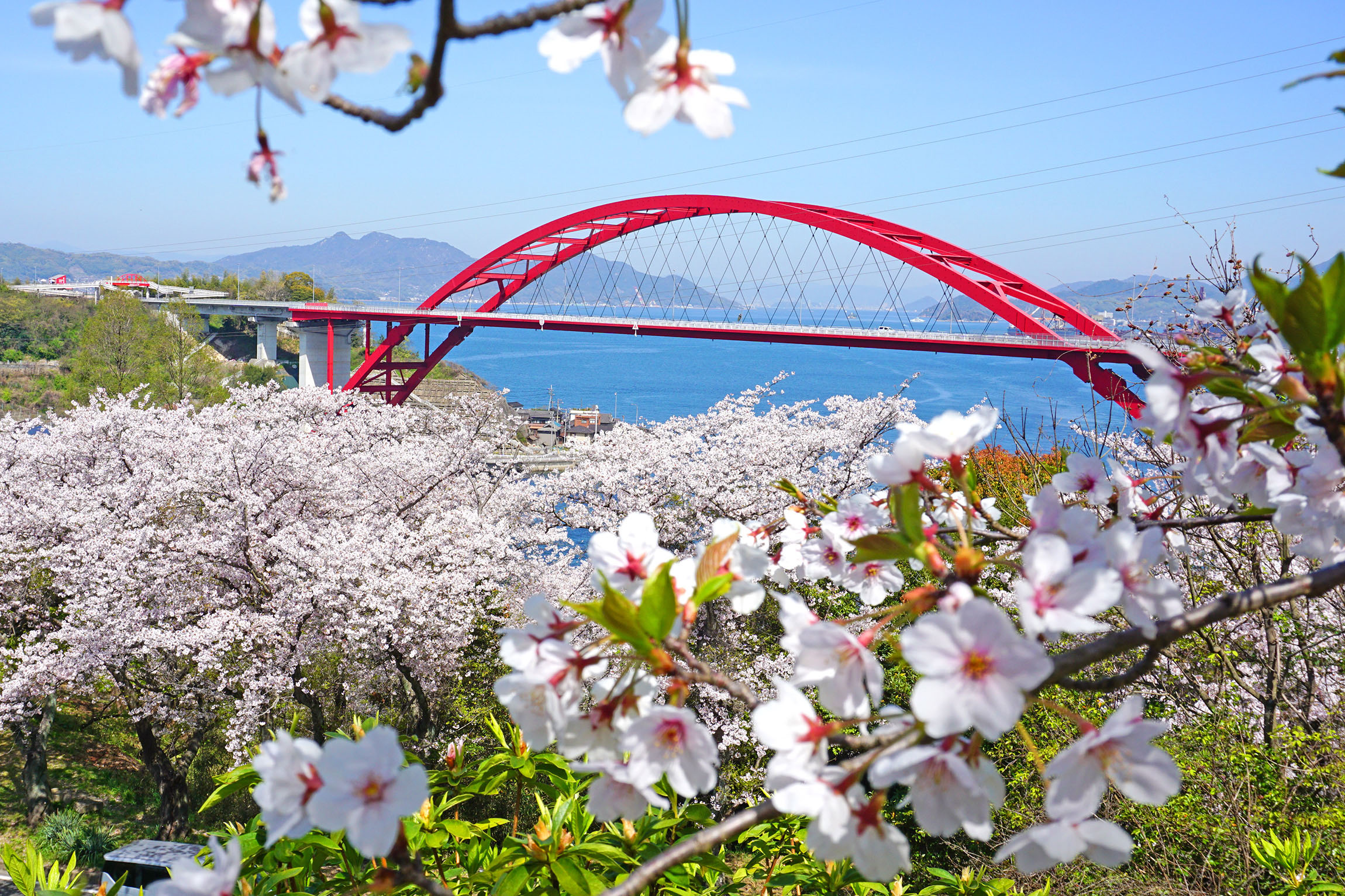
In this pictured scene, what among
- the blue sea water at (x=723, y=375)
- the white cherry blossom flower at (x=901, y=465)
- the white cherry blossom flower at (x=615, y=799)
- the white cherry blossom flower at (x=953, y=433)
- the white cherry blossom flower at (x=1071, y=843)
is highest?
the white cherry blossom flower at (x=953, y=433)

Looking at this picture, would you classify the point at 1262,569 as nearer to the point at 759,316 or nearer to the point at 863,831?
the point at 863,831

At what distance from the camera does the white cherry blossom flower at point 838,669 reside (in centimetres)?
77

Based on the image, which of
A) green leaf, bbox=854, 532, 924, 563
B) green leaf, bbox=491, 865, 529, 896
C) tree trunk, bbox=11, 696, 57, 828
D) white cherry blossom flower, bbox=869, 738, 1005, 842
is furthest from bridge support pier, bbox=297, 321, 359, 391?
white cherry blossom flower, bbox=869, 738, 1005, 842

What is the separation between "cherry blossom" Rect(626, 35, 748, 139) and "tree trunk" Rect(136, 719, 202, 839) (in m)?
9.72

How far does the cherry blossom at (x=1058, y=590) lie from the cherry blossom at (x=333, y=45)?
68 cm

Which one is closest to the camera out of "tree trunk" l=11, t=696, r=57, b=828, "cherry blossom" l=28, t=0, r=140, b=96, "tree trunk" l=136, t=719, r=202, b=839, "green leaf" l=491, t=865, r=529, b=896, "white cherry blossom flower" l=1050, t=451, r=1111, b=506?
"cherry blossom" l=28, t=0, r=140, b=96

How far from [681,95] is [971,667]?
0.56 m

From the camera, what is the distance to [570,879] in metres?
1.89

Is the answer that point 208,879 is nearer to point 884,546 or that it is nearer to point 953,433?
point 884,546

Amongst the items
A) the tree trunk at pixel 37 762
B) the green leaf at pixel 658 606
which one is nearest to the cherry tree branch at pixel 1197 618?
the green leaf at pixel 658 606

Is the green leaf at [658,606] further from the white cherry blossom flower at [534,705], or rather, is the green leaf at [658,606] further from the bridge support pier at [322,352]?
the bridge support pier at [322,352]

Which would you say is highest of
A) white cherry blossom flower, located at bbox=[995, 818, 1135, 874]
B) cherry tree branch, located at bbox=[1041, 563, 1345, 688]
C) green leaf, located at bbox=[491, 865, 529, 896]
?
cherry tree branch, located at bbox=[1041, 563, 1345, 688]

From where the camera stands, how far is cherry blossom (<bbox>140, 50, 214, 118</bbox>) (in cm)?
65

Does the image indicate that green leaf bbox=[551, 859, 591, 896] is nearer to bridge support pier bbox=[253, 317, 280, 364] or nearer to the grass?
the grass
